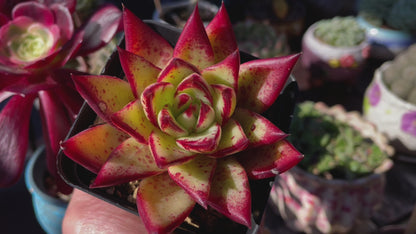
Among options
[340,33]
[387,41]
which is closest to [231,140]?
[340,33]

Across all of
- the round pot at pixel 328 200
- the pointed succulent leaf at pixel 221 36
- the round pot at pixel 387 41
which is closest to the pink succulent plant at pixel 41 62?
the pointed succulent leaf at pixel 221 36

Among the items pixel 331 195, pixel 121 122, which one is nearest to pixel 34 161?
pixel 121 122

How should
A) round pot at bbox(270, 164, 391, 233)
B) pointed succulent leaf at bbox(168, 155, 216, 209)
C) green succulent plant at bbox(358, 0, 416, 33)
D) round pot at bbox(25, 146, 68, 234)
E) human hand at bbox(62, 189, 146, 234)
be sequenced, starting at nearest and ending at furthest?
pointed succulent leaf at bbox(168, 155, 216, 209) < human hand at bbox(62, 189, 146, 234) < round pot at bbox(25, 146, 68, 234) < round pot at bbox(270, 164, 391, 233) < green succulent plant at bbox(358, 0, 416, 33)

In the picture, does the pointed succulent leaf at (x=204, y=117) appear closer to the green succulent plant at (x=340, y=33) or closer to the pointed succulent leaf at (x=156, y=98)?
the pointed succulent leaf at (x=156, y=98)

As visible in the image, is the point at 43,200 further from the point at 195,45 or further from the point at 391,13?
the point at 391,13

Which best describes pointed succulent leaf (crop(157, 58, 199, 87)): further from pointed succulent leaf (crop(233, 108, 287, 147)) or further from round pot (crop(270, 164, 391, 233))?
round pot (crop(270, 164, 391, 233))

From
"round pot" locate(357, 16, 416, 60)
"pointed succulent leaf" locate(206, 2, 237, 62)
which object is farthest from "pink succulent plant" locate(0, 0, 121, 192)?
"round pot" locate(357, 16, 416, 60)
